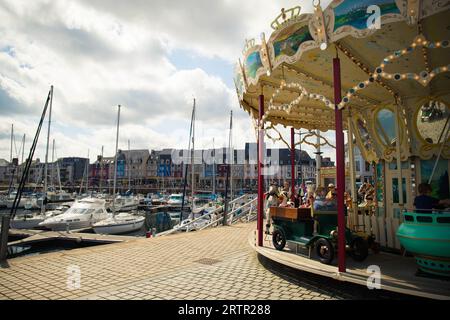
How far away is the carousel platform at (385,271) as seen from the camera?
4.36m

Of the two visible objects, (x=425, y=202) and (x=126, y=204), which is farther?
(x=126, y=204)

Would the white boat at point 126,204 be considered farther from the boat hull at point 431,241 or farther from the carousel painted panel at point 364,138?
Answer: the boat hull at point 431,241

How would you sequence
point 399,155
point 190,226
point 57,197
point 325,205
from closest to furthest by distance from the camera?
1. point 325,205
2. point 399,155
3. point 190,226
4. point 57,197

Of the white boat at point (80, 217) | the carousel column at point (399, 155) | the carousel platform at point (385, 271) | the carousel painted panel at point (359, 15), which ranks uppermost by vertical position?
the carousel painted panel at point (359, 15)

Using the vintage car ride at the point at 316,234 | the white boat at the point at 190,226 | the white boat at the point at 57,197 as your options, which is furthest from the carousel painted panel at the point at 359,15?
the white boat at the point at 57,197

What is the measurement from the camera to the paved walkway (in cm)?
538

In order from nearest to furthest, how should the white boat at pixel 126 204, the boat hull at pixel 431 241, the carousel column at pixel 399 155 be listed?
the boat hull at pixel 431 241 < the carousel column at pixel 399 155 < the white boat at pixel 126 204

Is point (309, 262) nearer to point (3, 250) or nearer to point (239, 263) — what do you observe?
point (239, 263)

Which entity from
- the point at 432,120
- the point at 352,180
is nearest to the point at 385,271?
the point at 352,180

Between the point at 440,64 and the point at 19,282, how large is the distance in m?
10.5

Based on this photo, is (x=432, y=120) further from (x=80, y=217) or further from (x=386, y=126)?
(x=80, y=217)

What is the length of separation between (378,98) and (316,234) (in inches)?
193

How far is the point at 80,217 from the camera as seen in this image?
79.7ft
